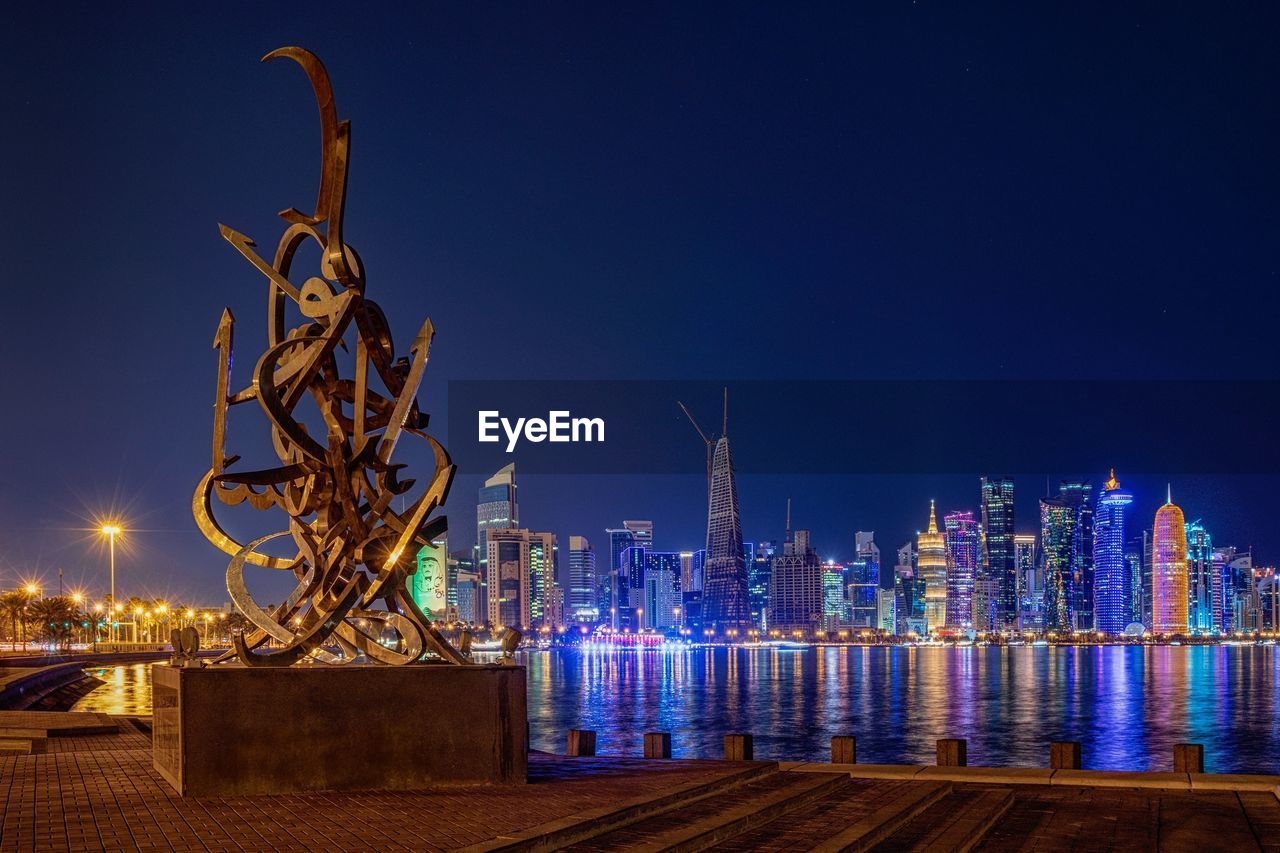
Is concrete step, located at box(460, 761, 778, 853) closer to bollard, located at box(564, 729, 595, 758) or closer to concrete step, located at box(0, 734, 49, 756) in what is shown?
bollard, located at box(564, 729, 595, 758)

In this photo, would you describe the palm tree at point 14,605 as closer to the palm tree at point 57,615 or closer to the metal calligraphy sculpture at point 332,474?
the palm tree at point 57,615

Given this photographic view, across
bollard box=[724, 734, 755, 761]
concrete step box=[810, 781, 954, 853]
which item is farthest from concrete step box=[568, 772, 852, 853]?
bollard box=[724, 734, 755, 761]

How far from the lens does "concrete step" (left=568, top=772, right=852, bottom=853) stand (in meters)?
11.8

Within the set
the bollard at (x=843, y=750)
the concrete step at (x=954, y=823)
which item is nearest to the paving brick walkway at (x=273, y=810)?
the bollard at (x=843, y=750)

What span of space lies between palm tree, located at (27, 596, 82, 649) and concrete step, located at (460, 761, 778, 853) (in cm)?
11778

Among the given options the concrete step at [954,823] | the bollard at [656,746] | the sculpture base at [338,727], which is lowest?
the bollard at [656,746]

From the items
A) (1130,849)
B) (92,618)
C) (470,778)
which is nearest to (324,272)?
(470,778)

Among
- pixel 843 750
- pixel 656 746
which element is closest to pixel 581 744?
pixel 656 746

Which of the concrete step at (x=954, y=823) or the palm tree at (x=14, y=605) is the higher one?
the concrete step at (x=954, y=823)

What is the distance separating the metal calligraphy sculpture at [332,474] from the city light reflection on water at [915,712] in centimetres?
2100

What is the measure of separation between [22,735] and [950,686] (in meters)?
99.8

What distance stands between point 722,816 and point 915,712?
68831 mm

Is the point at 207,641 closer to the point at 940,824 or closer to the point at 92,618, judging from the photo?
the point at 92,618

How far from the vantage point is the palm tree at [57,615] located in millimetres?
121312
